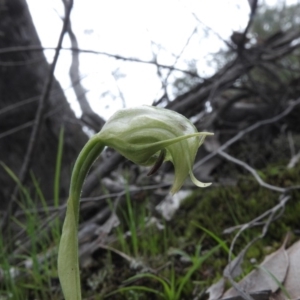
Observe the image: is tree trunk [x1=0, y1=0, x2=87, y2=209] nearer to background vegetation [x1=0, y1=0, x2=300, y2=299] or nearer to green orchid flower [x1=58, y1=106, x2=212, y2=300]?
background vegetation [x1=0, y1=0, x2=300, y2=299]

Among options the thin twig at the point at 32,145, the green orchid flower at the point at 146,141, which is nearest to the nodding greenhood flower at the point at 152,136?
the green orchid flower at the point at 146,141

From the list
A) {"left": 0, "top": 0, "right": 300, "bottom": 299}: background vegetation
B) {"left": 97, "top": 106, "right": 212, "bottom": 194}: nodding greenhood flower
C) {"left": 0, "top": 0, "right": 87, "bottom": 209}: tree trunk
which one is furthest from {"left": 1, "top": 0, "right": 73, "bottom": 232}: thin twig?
{"left": 97, "top": 106, "right": 212, "bottom": 194}: nodding greenhood flower

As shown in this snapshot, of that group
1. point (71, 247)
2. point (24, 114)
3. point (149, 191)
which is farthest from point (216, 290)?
point (24, 114)

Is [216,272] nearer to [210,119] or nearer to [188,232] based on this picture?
[188,232]

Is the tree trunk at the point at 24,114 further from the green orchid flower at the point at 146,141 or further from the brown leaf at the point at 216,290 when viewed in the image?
the green orchid flower at the point at 146,141

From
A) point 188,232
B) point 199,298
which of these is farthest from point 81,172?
point 188,232

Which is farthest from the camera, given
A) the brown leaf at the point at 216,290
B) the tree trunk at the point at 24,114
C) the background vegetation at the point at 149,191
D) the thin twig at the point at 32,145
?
the tree trunk at the point at 24,114

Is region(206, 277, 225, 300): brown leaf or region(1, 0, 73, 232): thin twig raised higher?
region(1, 0, 73, 232): thin twig
